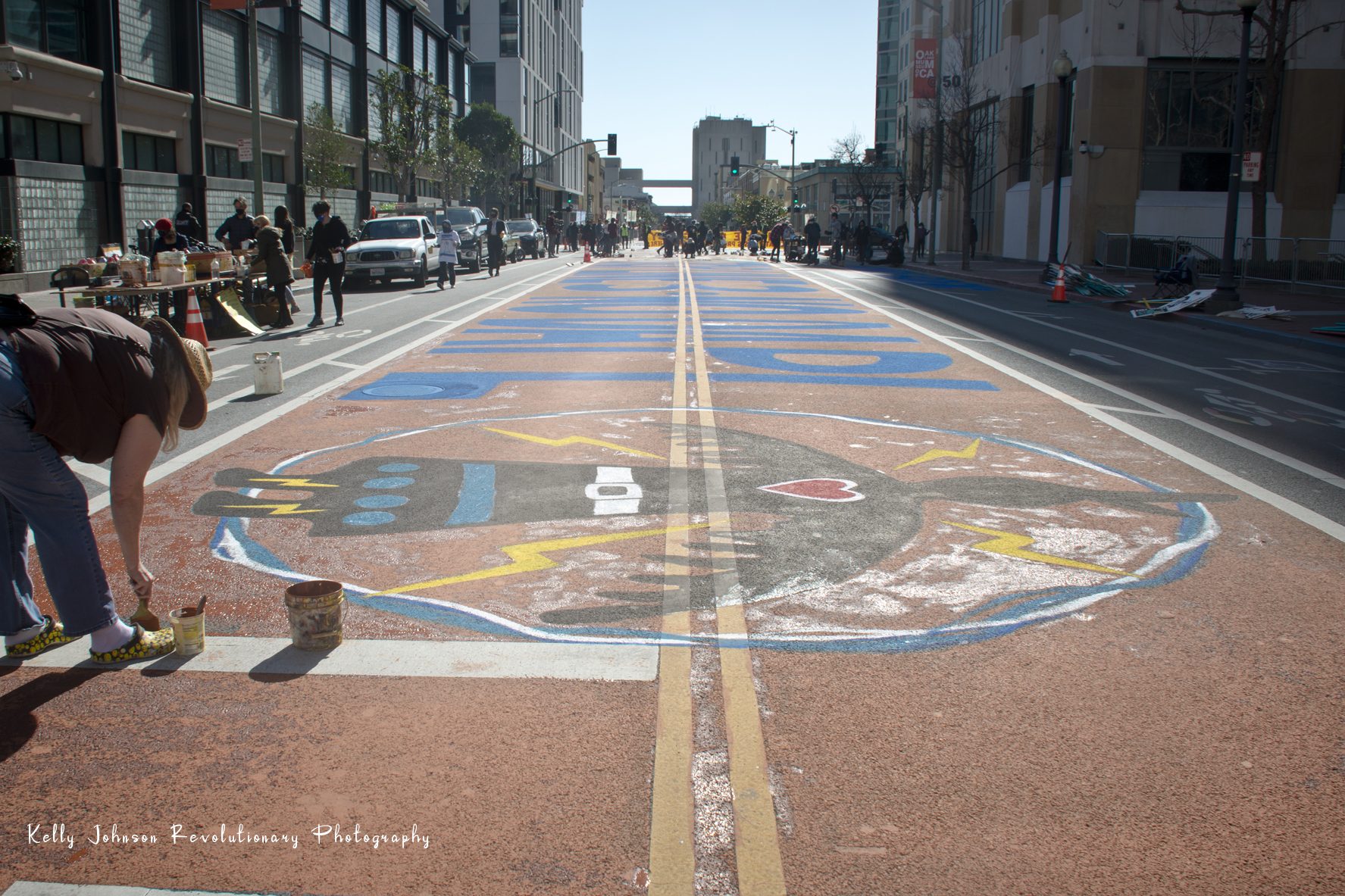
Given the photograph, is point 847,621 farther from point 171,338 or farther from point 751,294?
point 751,294

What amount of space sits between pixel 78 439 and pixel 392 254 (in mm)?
24181

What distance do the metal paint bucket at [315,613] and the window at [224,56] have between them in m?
33.0

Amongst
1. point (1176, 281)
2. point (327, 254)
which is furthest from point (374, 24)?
point (1176, 281)

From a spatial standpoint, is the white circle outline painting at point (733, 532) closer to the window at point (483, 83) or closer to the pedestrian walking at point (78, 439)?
the pedestrian walking at point (78, 439)

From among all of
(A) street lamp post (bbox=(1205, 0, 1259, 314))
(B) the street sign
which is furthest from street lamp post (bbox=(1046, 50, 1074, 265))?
(B) the street sign

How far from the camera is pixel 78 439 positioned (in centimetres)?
388

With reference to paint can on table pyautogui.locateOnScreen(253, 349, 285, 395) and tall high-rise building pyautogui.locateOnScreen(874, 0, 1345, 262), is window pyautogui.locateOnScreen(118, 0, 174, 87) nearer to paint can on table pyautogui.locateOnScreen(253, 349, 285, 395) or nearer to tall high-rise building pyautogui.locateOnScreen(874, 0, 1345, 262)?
paint can on table pyautogui.locateOnScreen(253, 349, 285, 395)

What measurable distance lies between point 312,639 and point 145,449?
968 mm

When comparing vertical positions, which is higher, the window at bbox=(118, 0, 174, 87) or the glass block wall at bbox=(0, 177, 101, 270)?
the window at bbox=(118, 0, 174, 87)

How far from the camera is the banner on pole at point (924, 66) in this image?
59.4 meters

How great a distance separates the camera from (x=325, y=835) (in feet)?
9.93

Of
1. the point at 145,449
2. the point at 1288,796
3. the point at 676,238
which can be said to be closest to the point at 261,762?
the point at 145,449

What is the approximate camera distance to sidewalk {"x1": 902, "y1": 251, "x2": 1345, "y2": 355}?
17234mm

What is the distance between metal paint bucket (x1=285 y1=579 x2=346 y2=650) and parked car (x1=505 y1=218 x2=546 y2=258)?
157 feet
